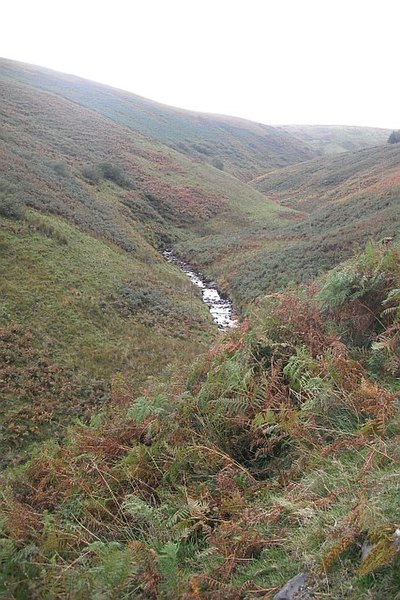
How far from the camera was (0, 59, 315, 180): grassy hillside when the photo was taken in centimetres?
6688

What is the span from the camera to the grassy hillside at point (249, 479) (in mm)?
3049

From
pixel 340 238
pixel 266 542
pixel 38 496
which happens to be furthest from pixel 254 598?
pixel 340 238

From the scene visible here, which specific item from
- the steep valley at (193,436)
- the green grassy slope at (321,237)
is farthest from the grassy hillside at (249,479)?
the green grassy slope at (321,237)

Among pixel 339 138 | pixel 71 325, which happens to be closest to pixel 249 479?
pixel 71 325

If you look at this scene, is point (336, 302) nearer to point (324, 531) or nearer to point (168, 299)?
point (324, 531)

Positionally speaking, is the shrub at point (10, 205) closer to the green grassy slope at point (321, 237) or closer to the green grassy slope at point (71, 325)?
the green grassy slope at point (71, 325)

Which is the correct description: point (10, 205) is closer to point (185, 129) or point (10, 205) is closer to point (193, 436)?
point (193, 436)

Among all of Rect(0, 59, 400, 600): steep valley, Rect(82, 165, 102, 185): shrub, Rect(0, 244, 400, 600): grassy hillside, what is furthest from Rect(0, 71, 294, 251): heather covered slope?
Rect(0, 244, 400, 600): grassy hillside

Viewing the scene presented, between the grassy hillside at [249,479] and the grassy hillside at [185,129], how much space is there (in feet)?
193

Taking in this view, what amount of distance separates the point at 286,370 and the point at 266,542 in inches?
97.9

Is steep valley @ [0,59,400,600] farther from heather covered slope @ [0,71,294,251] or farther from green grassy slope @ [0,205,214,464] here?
heather covered slope @ [0,71,294,251]

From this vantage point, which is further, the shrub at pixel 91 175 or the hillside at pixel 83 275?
the shrub at pixel 91 175

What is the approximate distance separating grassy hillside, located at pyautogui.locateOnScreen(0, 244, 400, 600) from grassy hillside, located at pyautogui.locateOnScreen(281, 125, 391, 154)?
11058 cm

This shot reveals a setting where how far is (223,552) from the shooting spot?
11.8ft
